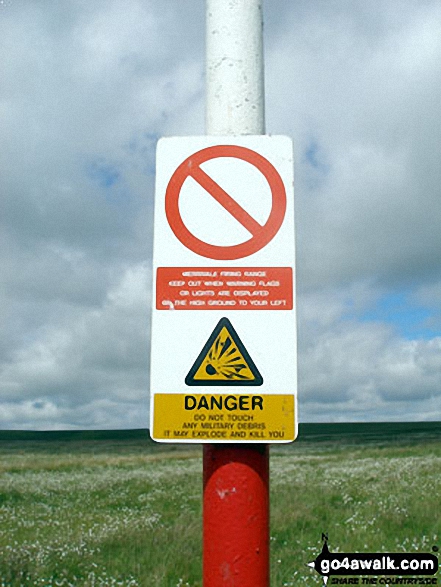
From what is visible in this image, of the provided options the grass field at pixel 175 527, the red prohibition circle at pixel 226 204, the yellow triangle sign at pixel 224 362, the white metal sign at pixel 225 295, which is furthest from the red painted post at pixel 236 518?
Result: the grass field at pixel 175 527

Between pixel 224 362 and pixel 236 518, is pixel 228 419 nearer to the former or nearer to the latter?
pixel 224 362

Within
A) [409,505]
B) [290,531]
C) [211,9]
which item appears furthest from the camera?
[409,505]

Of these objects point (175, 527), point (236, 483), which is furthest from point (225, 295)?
point (175, 527)

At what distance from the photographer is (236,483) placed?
3.17 metres

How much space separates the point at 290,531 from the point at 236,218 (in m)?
10.1

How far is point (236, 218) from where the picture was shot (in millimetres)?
3414

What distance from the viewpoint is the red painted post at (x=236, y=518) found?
10.2 ft

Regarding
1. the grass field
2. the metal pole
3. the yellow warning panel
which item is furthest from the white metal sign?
the grass field

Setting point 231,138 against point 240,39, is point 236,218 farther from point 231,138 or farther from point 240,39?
point 240,39

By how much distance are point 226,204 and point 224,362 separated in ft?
2.69

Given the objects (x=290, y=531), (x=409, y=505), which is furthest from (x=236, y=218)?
(x=409, y=505)

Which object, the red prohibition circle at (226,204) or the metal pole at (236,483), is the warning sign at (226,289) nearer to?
the red prohibition circle at (226,204)

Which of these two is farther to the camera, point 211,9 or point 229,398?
point 211,9

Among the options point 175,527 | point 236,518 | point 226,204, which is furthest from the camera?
point 175,527
